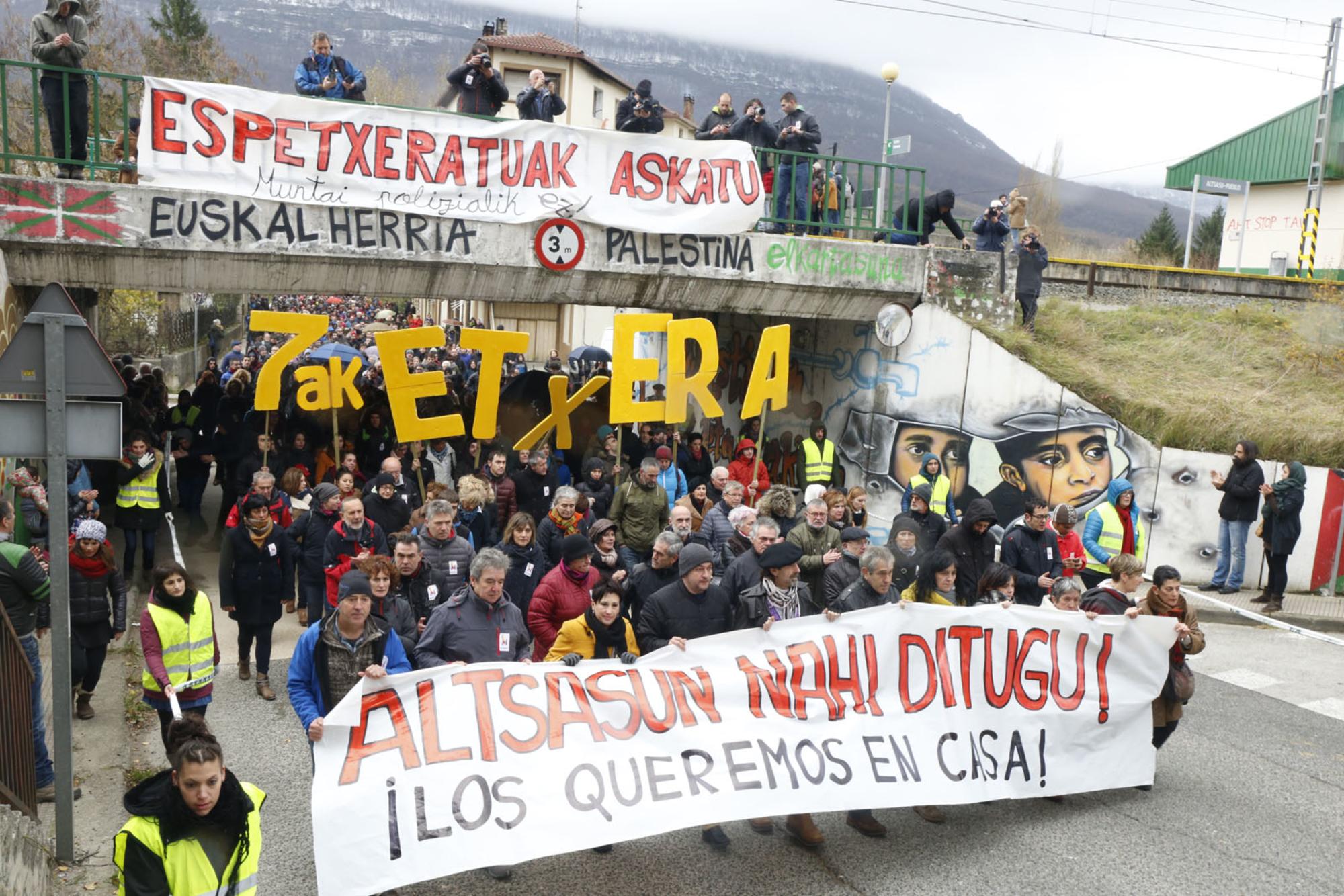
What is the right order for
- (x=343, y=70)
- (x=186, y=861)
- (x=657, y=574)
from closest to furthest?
(x=186, y=861), (x=657, y=574), (x=343, y=70)

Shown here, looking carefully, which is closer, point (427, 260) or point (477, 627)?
point (477, 627)

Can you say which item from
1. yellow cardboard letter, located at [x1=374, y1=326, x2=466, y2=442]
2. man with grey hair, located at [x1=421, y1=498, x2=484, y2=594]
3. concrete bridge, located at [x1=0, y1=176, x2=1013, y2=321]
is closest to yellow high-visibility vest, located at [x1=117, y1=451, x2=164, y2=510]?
concrete bridge, located at [x1=0, y1=176, x2=1013, y2=321]

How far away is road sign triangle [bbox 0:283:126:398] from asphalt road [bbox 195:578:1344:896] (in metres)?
2.60

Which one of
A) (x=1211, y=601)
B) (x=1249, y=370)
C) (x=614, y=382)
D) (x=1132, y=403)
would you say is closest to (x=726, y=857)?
(x=614, y=382)

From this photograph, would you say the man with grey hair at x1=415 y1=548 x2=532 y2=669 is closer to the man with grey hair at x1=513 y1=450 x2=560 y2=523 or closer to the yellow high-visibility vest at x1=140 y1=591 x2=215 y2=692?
the yellow high-visibility vest at x1=140 y1=591 x2=215 y2=692

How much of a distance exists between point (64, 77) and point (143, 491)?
4.07 meters

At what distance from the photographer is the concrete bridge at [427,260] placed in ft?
33.9

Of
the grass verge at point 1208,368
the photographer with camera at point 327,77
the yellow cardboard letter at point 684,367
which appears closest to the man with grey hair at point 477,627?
the yellow cardboard letter at point 684,367

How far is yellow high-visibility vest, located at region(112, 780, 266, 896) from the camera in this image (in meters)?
3.74

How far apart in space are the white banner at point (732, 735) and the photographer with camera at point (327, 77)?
9.16 m

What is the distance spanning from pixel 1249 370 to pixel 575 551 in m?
13.1

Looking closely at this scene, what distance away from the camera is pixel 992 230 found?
15.0 metres

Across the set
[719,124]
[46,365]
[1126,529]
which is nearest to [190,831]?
[46,365]

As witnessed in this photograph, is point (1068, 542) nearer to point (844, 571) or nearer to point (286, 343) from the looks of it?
point (844, 571)
